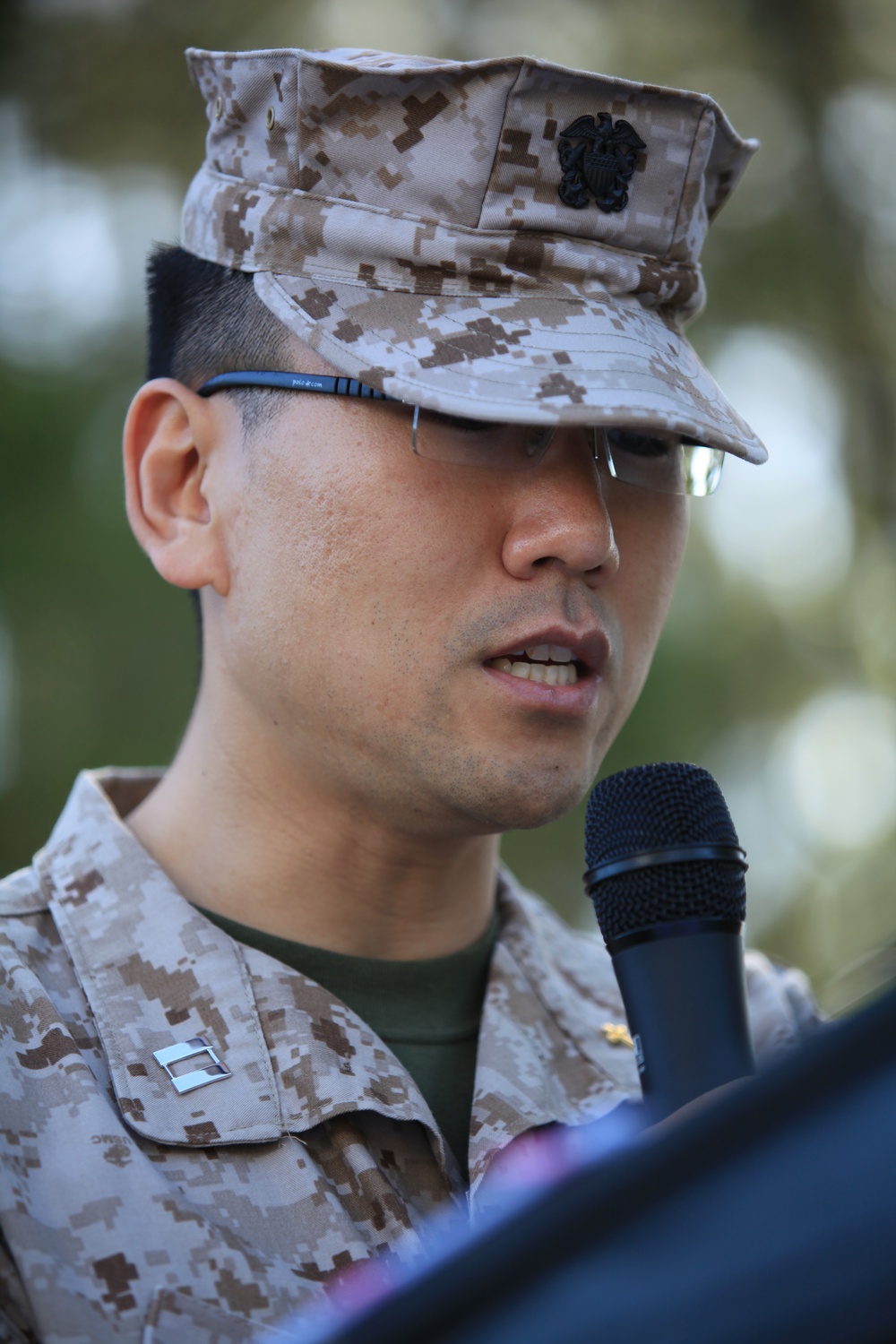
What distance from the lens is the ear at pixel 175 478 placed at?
2010 mm

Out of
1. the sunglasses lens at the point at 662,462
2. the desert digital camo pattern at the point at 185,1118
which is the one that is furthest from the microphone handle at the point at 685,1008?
the sunglasses lens at the point at 662,462

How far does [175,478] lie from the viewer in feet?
6.84

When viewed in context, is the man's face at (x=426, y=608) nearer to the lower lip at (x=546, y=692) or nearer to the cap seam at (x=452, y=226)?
the lower lip at (x=546, y=692)

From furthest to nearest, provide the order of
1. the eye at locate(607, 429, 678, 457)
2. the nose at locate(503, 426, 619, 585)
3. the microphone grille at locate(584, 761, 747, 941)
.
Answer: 1. the eye at locate(607, 429, 678, 457)
2. the nose at locate(503, 426, 619, 585)
3. the microphone grille at locate(584, 761, 747, 941)

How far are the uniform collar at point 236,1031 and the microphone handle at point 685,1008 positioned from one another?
1.68ft

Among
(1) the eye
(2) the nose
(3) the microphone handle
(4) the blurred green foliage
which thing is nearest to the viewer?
(3) the microphone handle

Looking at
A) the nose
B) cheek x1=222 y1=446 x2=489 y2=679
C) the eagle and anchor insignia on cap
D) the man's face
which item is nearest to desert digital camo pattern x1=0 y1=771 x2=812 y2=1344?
the man's face

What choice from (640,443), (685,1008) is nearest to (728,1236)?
(685,1008)

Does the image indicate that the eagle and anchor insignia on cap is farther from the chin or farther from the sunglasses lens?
the chin

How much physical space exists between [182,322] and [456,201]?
Answer: 0.62 meters

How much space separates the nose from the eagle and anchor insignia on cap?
334 millimetres

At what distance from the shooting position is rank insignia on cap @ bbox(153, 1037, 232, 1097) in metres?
1.72

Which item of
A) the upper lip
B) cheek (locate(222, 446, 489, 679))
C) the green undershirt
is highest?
cheek (locate(222, 446, 489, 679))

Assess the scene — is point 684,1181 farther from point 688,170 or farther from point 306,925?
point 688,170
